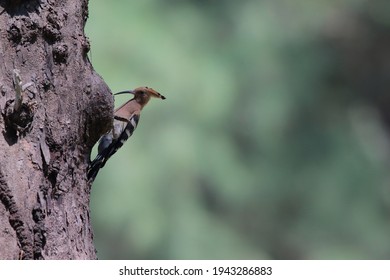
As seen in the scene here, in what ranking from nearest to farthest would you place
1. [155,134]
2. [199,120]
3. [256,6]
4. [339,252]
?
1. [155,134]
2. [199,120]
3. [339,252]
4. [256,6]

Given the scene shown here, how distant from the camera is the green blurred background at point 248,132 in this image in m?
7.77

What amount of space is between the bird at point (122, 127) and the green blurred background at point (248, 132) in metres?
2.60

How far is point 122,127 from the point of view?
391 cm

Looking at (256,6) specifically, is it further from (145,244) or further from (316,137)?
Result: (145,244)

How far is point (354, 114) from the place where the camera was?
1038 centimetres

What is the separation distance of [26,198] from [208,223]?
631 cm

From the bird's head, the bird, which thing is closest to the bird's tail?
the bird

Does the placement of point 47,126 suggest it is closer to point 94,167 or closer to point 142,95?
point 94,167

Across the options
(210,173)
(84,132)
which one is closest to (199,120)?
(210,173)

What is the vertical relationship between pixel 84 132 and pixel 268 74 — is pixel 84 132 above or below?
below

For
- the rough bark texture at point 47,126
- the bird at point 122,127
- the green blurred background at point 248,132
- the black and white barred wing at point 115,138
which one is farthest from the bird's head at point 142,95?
the green blurred background at point 248,132

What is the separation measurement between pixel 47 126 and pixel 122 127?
4.86 feet

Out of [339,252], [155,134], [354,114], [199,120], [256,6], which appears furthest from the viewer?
[354,114]

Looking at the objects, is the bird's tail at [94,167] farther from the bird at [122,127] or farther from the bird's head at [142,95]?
the bird's head at [142,95]
